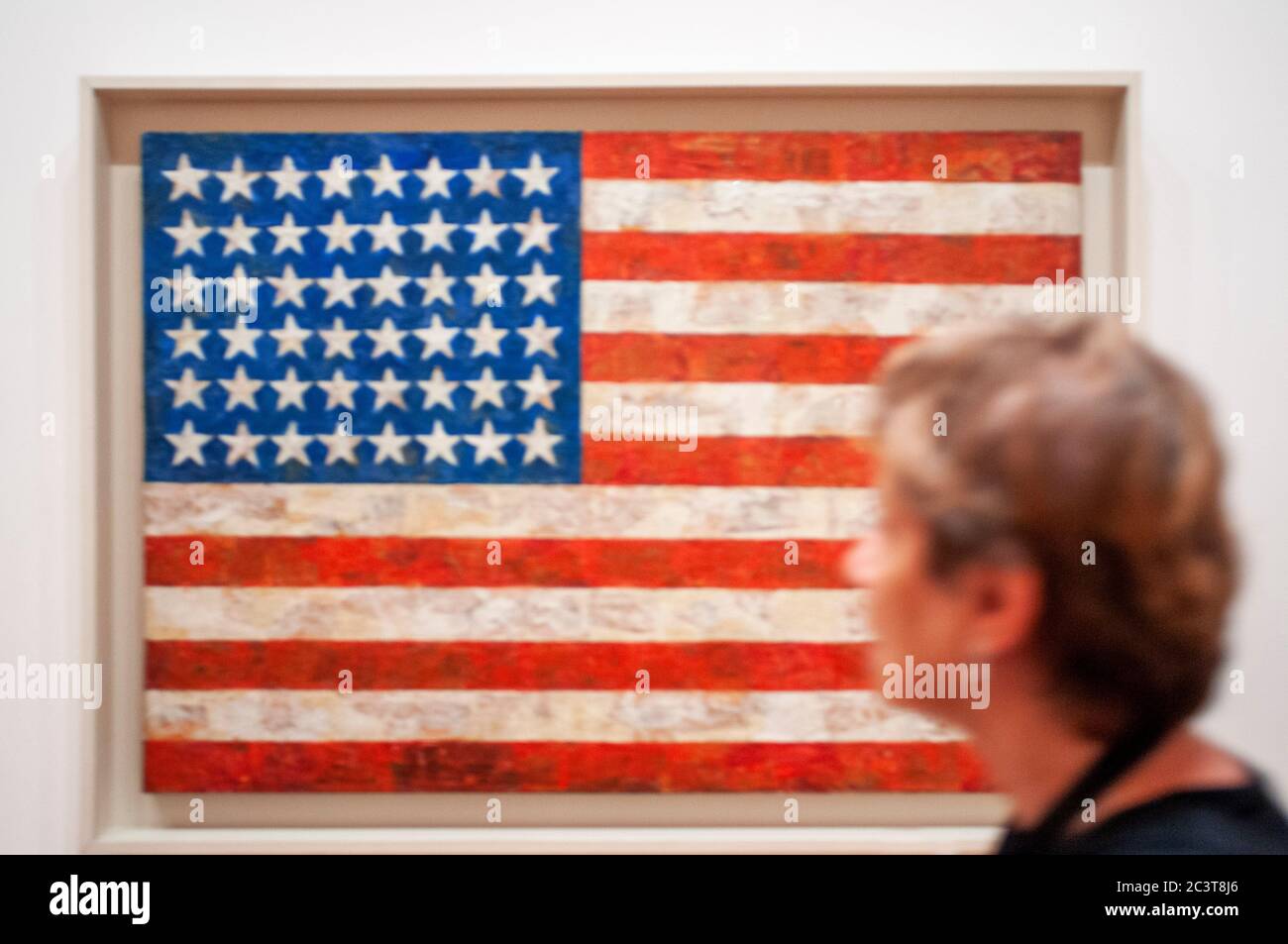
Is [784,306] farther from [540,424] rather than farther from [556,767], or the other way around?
[556,767]

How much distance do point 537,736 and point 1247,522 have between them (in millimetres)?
1073

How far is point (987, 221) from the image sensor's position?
134cm

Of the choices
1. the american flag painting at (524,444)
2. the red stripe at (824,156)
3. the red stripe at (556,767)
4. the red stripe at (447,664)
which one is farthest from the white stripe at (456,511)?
the red stripe at (824,156)

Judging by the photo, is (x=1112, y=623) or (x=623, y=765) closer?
(x=1112, y=623)

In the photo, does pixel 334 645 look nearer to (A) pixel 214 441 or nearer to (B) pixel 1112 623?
(A) pixel 214 441

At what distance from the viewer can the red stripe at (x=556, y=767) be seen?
4.42 ft

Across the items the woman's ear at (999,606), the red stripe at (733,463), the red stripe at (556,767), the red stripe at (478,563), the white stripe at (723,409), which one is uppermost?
the white stripe at (723,409)

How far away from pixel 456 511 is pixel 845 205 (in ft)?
2.33

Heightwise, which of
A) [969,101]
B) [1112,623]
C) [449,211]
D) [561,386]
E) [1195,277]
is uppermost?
[969,101]

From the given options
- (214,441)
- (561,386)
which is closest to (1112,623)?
(561,386)

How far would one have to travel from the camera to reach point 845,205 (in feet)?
4.40

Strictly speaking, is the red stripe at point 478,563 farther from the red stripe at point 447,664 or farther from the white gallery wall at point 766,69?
the white gallery wall at point 766,69
